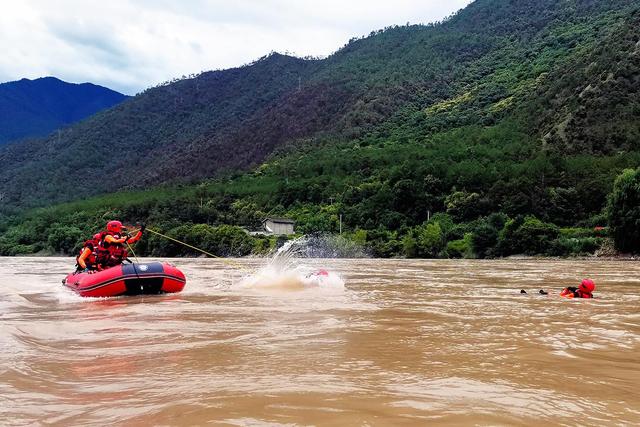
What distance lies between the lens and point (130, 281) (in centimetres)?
1488

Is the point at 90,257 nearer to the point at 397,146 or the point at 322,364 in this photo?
the point at 322,364

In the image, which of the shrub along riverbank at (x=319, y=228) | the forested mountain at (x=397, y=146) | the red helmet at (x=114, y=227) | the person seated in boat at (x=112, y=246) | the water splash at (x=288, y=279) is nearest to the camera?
the person seated in boat at (x=112, y=246)

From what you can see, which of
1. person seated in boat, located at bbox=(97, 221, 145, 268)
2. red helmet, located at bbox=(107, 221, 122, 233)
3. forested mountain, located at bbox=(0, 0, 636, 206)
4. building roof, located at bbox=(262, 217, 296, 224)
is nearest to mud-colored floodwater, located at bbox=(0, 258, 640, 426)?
person seated in boat, located at bbox=(97, 221, 145, 268)

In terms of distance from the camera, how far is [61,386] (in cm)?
571

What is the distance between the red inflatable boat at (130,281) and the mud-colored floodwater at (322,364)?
1995mm

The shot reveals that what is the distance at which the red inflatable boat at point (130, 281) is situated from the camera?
583 inches

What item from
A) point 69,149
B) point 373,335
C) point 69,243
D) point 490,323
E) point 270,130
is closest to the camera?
point 373,335

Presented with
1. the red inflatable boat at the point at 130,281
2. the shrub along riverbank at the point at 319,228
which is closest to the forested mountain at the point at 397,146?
the shrub along riverbank at the point at 319,228

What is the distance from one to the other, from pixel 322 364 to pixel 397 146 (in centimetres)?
9007

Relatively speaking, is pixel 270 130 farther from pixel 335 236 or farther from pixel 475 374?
pixel 475 374

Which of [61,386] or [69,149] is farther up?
[69,149]

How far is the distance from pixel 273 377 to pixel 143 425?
1.77m

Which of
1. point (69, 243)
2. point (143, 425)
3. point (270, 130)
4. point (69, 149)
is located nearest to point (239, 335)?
point (143, 425)

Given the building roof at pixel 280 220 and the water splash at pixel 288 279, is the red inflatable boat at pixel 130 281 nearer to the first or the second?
the water splash at pixel 288 279
